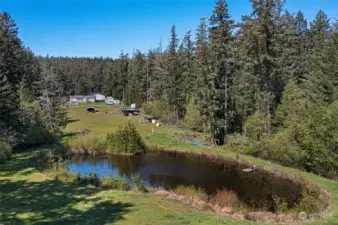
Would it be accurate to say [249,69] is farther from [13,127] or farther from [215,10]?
[13,127]

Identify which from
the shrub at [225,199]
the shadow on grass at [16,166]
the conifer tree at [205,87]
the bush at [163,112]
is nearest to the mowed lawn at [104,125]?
the bush at [163,112]

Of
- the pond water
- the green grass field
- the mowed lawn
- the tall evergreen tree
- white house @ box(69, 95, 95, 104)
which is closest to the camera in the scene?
the green grass field

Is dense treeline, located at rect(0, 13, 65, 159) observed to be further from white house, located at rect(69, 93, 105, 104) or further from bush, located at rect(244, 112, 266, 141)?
white house, located at rect(69, 93, 105, 104)

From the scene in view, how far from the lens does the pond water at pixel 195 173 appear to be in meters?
16.1

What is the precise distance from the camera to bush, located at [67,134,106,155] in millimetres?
25203

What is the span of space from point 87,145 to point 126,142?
149 inches

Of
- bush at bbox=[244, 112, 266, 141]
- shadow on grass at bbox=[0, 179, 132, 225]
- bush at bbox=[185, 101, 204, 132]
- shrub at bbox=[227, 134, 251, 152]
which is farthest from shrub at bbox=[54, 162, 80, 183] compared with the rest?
bush at bbox=[185, 101, 204, 132]

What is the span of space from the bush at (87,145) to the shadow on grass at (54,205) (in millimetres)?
12756

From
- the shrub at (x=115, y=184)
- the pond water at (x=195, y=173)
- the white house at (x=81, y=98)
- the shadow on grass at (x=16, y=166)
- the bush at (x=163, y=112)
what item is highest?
the white house at (x=81, y=98)

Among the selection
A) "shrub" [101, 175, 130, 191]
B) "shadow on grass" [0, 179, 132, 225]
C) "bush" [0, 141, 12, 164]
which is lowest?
"shrub" [101, 175, 130, 191]

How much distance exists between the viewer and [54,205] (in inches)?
384

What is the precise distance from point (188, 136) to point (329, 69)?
16.5 m

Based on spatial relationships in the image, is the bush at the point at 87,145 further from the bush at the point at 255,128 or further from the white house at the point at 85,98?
the white house at the point at 85,98

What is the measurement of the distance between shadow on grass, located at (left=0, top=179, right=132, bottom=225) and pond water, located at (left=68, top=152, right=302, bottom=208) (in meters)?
6.24
